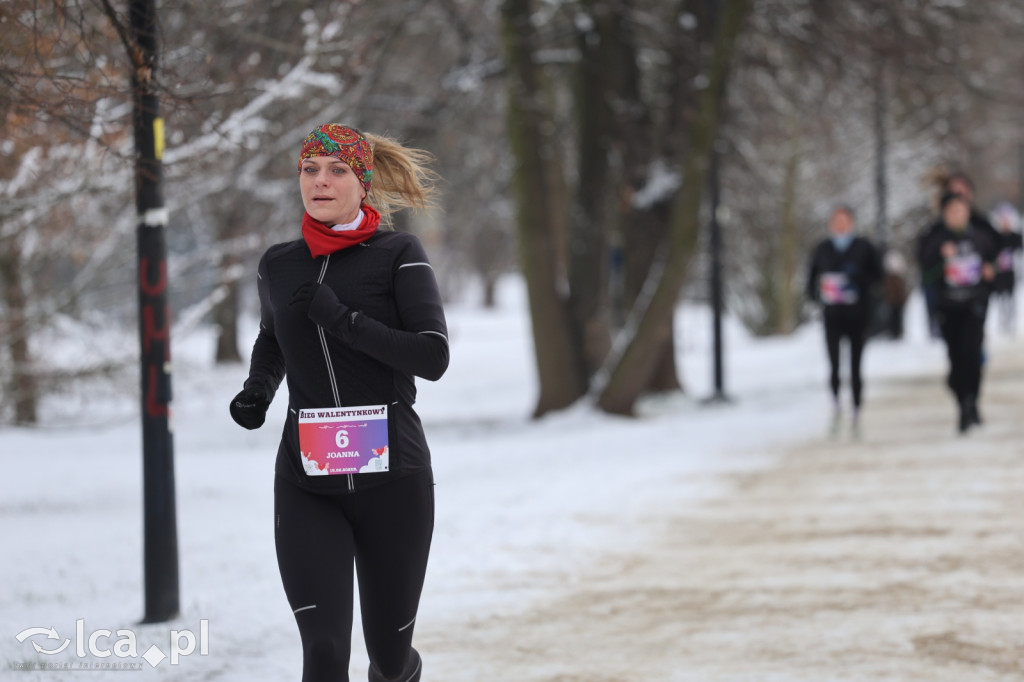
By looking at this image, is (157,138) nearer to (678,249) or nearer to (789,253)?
(678,249)

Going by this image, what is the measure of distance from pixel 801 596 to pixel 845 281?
567cm

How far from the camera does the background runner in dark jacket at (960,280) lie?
38.3 ft

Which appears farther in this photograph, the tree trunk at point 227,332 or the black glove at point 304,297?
the tree trunk at point 227,332

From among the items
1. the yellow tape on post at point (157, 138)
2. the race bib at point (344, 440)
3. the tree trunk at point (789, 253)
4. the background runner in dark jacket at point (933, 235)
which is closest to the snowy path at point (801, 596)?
the background runner in dark jacket at point (933, 235)

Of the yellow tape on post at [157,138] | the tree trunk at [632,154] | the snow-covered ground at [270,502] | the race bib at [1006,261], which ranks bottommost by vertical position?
the snow-covered ground at [270,502]

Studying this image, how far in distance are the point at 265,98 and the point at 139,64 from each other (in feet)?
11.9

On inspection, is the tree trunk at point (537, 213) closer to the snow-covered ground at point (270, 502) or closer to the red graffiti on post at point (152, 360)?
the snow-covered ground at point (270, 502)

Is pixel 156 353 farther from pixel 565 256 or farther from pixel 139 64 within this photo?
pixel 565 256

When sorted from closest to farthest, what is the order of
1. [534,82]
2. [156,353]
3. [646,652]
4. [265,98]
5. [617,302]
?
[646,652]
[156,353]
[265,98]
[534,82]
[617,302]

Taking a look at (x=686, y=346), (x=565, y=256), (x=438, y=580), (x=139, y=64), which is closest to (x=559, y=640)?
(x=438, y=580)

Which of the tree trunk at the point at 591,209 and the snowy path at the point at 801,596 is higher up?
the tree trunk at the point at 591,209

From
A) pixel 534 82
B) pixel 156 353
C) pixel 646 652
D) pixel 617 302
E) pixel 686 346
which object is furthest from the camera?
pixel 686 346

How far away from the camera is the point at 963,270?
11664 mm

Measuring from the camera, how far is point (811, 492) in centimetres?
974
